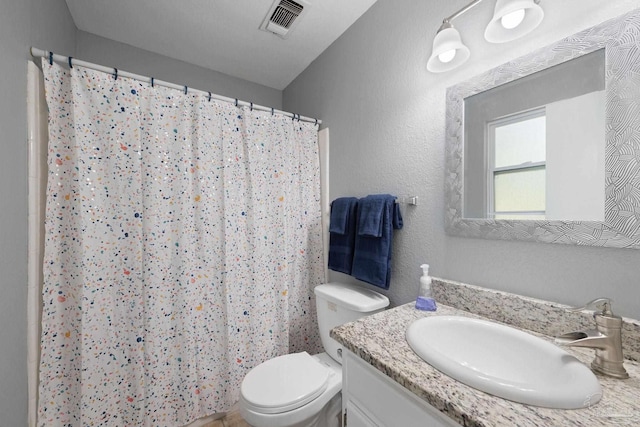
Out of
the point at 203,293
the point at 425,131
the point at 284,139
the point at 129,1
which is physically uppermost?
the point at 129,1

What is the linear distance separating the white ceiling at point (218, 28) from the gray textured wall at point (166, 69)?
0.05 meters

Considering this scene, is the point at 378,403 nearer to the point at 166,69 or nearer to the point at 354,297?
the point at 354,297

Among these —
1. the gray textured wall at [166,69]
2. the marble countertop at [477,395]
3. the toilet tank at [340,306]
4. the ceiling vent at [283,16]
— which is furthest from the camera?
the gray textured wall at [166,69]

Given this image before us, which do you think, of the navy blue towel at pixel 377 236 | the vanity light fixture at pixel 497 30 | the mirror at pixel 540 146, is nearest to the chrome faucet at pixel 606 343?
the mirror at pixel 540 146

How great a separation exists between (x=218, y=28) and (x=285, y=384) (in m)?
2.10

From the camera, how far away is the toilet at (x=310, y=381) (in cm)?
104

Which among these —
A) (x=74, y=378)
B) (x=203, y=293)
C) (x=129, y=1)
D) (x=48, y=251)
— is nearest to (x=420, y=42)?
(x=129, y=1)

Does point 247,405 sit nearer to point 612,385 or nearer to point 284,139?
point 612,385

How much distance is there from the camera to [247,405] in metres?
1.05

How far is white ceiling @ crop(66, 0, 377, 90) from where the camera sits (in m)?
1.45

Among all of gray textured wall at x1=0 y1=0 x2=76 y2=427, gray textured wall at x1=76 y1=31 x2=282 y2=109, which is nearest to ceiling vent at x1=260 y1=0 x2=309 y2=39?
gray textured wall at x1=76 y1=31 x2=282 y2=109

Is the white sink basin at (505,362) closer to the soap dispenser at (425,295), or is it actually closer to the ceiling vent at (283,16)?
the soap dispenser at (425,295)

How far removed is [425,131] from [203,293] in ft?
4.85

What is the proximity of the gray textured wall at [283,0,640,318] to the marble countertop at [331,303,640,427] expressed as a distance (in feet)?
0.71
